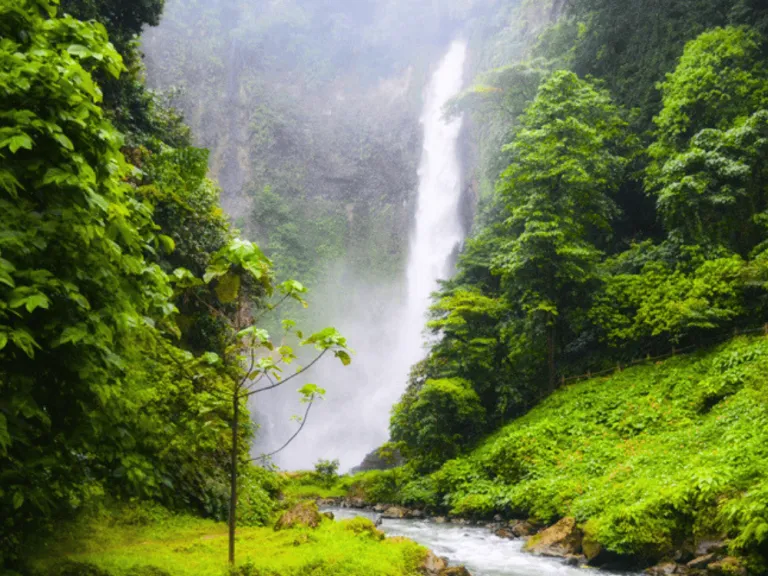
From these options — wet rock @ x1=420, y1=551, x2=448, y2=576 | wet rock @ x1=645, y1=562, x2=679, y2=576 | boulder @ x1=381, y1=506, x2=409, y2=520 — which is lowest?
wet rock @ x1=645, y1=562, x2=679, y2=576

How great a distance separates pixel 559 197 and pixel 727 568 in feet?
48.7

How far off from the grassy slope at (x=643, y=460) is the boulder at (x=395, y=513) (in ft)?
2.40

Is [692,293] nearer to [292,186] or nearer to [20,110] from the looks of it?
[20,110]

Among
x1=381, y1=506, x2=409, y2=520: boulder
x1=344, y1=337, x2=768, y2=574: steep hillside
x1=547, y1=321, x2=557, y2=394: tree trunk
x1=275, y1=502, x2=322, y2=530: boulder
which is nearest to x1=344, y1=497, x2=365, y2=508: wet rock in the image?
x1=344, y1=337, x2=768, y2=574: steep hillside

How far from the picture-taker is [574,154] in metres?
21.5

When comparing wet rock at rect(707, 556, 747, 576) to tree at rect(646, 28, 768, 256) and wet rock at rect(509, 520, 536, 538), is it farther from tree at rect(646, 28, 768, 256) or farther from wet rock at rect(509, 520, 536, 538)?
tree at rect(646, 28, 768, 256)

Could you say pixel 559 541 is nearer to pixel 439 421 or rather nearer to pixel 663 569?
pixel 663 569

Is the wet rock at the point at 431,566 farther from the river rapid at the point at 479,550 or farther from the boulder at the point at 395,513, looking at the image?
the boulder at the point at 395,513

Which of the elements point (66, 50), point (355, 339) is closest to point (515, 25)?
point (355, 339)

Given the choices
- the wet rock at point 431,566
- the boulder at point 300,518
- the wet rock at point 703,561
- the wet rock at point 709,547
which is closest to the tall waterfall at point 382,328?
the wet rock at point 709,547

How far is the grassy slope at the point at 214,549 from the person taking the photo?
5.55m

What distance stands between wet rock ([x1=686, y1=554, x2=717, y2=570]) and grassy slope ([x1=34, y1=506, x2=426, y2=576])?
4796 millimetres

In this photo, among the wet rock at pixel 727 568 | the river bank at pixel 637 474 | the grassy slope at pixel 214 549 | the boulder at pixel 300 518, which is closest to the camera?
the grassy slope at pixel 214 549

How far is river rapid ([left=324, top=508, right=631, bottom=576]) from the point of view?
10445 millimetres
